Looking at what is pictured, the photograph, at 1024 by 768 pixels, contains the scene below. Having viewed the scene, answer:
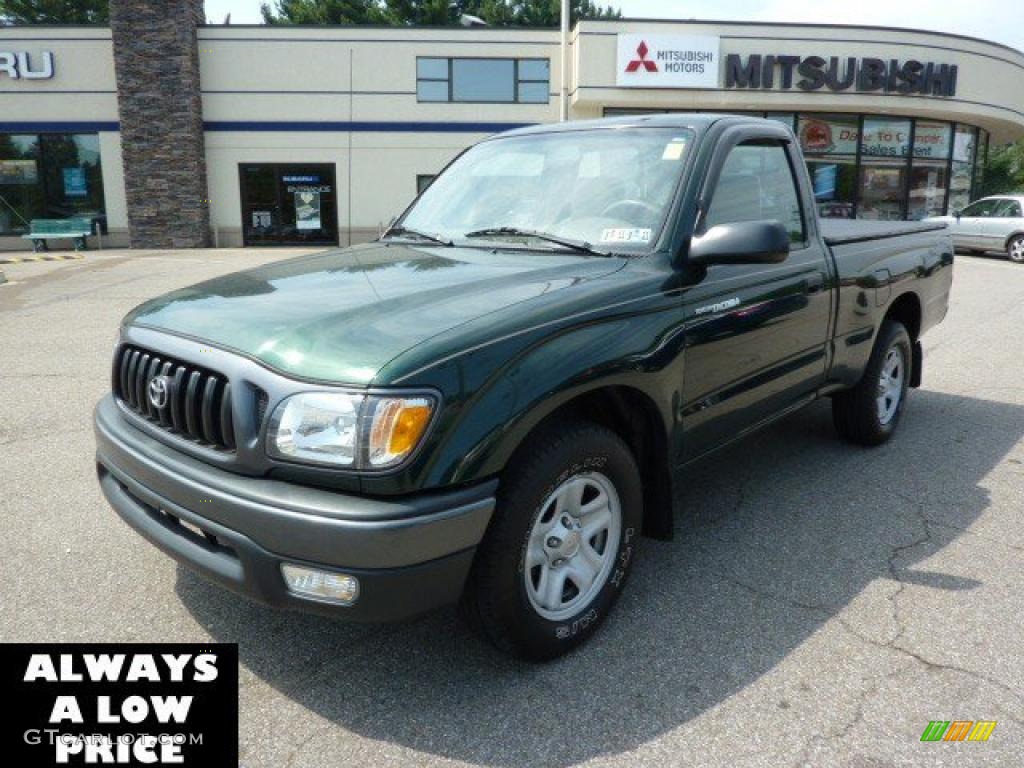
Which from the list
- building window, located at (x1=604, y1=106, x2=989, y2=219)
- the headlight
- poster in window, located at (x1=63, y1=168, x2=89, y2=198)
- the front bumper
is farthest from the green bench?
the headlight

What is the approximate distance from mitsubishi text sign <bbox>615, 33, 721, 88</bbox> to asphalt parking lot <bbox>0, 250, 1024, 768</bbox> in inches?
763

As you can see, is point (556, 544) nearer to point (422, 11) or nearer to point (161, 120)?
point (161, 120)

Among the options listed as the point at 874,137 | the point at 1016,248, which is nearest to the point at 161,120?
the point at 874,137

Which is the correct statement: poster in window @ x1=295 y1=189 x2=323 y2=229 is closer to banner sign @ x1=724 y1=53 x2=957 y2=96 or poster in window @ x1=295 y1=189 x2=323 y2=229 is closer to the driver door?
banner sign @ x1=724 y1=53 x2=957 y2=96

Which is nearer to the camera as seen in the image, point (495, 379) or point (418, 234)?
point (495, 379)

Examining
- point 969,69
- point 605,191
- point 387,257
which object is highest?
point 969,69

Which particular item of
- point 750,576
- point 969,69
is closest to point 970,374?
point 750,576

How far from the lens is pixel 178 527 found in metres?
2.56

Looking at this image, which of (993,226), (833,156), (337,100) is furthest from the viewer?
(833,156)

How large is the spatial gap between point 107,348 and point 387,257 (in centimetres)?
583

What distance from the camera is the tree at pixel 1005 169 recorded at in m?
36.3

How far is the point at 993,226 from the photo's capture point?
19484mm

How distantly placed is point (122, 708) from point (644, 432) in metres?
1.94

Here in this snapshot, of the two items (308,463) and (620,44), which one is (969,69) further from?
(308,463)
